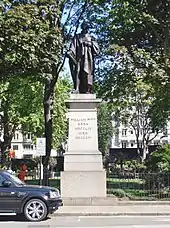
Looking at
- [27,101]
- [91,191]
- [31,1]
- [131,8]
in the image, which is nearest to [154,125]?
[27,101]

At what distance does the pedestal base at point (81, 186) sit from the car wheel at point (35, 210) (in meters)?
4.41

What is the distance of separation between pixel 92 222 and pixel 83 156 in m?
5.58

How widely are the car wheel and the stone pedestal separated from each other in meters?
4.38

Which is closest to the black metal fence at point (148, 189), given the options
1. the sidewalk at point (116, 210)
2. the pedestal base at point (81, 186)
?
the pedestal base at point (81, 186)

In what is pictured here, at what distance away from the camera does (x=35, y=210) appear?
1398 cm

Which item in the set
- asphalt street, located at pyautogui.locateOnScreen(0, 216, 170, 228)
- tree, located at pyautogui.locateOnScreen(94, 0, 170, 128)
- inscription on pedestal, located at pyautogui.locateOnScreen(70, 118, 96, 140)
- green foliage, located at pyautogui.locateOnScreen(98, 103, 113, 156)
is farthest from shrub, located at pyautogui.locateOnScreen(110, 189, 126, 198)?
green foliage, located at pyautogui.locateOnScreen(98, 103, 113, 156)

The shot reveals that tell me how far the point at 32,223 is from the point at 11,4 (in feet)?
40.8

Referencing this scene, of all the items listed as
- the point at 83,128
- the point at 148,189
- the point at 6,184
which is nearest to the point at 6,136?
the point at 148,189

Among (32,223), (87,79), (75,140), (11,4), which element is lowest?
(32,223)

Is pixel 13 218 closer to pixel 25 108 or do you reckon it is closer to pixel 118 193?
pixel 118 193

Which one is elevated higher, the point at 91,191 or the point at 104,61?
the point at 104,61

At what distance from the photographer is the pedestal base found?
1841cm

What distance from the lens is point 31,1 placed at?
79.3ft

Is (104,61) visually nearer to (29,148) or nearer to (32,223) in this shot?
(32,223)
